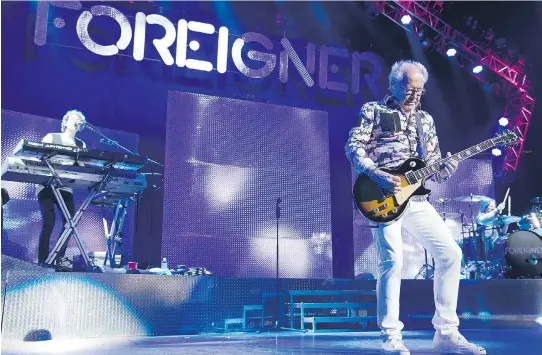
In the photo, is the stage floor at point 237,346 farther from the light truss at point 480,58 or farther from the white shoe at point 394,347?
the light truss at point 480,58

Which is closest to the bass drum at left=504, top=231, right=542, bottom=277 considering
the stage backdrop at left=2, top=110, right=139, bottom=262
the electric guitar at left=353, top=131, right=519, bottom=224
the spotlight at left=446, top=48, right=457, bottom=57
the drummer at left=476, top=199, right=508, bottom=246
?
the drummer at left=476, top=199, right=508, bottom=246

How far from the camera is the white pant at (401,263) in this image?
10.4 feet

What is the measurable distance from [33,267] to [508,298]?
4812 mm

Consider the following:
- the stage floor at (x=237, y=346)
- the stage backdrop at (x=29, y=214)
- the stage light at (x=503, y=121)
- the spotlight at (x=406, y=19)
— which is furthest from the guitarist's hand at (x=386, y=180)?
the stage light at (x=503, y=121)

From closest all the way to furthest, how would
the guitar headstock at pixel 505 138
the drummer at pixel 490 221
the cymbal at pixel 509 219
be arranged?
the guitar headstock at pixel 505 138 < the cymbal at pixel 509 219 < the drummer at pixel 490 221

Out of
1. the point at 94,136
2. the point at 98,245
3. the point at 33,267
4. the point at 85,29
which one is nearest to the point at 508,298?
the point at 33,267

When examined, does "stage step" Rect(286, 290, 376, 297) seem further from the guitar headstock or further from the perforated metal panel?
the perforated metal panel

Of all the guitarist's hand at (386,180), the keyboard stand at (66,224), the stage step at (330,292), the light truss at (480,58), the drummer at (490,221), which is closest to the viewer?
the guitarist's hand at (386,180)

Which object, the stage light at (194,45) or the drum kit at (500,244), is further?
the stage light at (194,45)

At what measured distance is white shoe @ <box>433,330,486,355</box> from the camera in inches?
119

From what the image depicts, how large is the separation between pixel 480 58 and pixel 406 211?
7.52m

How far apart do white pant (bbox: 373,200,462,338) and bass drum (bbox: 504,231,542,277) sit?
448 cm

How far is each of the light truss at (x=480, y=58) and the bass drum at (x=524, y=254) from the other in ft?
9.51

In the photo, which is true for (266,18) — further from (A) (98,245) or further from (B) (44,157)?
(B) (44,157)
